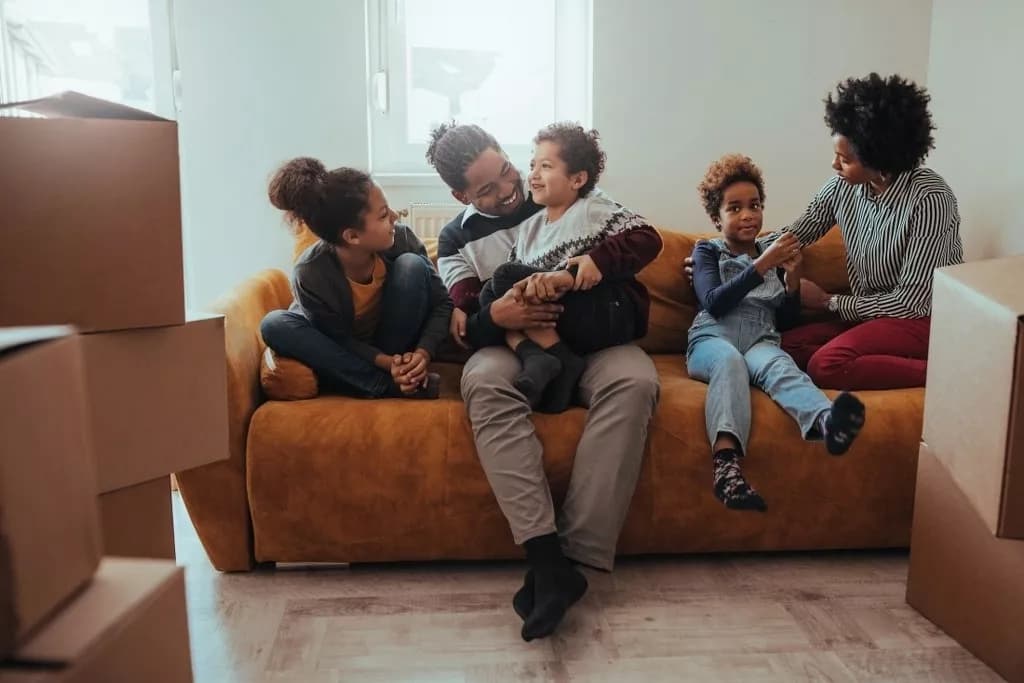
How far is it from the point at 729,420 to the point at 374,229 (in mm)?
864

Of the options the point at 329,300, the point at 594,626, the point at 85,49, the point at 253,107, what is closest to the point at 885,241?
the point at 594,626

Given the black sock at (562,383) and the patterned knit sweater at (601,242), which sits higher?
the patterned knit sweater at (601,242)

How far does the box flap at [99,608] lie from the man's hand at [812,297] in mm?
1840

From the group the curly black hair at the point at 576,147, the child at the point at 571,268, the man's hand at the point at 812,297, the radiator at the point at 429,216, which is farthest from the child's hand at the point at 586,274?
the radiator at the point at 429,216

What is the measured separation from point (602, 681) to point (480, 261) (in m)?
1.05

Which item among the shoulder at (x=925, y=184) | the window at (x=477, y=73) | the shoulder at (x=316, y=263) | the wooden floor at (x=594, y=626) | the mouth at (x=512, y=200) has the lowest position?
the wooden floor at (x=594, y=626)

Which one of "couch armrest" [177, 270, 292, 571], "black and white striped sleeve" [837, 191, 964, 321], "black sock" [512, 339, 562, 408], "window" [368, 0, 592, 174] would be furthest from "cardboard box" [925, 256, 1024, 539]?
"window" [368, 0, 592, 174]

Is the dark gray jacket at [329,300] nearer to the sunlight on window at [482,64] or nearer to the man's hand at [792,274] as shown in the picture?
the man's hand at [792,274]

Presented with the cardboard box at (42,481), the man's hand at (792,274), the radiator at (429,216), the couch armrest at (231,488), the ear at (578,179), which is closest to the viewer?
the cardboard box at (42,481)

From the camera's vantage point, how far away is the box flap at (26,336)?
729 millimetres

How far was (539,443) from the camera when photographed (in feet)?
6.10

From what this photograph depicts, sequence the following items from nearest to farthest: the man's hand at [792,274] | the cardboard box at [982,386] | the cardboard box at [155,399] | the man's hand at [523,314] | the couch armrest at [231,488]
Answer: the cardboard box at [155,399], the cardboard box at [982,386], the couch armrest at [231,488], the man's hand at [523,314], the man's hand at [792,274]

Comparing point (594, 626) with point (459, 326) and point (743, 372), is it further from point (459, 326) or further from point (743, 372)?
point (459, 326)

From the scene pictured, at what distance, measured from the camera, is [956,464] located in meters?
1.54
